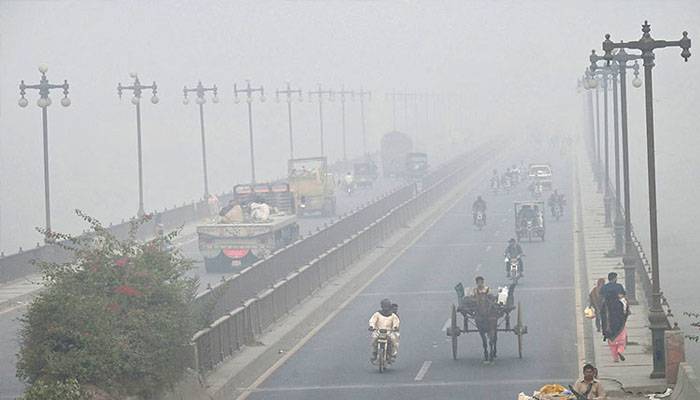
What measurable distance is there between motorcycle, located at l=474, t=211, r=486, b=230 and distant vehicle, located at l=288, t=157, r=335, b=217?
40.7ft

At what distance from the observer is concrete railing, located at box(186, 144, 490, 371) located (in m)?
28.5

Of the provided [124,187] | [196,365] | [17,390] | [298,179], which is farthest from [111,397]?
[124,187]

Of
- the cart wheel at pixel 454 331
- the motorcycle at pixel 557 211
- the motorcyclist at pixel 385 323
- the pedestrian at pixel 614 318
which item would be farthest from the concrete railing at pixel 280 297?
the pedestrian at pixel 614 318

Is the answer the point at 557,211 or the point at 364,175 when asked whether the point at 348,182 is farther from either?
the point at 557,211

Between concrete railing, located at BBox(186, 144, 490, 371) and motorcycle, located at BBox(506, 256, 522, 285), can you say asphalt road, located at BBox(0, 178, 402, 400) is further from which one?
motorcycle, located at BBox(506, 256, 522, 285)

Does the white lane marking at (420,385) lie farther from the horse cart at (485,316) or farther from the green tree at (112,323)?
the green tree at (112,323)

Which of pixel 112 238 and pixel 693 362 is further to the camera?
pixel 693 362

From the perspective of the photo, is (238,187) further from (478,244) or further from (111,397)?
(111,397)

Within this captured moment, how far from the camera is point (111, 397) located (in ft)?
74.7

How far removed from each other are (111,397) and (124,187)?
581 ft

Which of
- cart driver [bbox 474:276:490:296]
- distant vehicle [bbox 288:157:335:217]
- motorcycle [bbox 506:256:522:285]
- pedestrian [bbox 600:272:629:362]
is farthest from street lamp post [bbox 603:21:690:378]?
distant vehicle [bbox 288:157:335:217]

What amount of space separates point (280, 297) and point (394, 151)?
90556mm

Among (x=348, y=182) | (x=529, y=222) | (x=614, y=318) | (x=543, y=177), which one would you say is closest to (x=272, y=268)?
(x=614, y=318)

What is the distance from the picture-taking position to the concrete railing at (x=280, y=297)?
28487 millimetres
